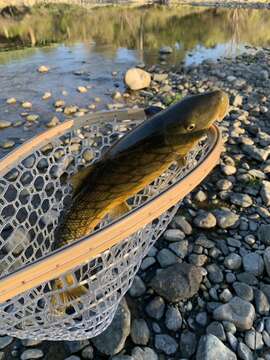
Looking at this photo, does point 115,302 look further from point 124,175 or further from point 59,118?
point 59,118

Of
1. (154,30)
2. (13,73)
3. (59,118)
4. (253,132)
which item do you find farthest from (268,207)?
(154,30)

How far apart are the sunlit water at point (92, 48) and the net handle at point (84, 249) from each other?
4.87 metres

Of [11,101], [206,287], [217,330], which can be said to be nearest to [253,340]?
[217,330]

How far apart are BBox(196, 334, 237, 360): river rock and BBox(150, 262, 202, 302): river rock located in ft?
1.39

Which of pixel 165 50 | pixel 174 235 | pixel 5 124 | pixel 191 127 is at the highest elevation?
pixel 191 127

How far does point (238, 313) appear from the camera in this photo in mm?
2826

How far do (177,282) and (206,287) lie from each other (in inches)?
12.1

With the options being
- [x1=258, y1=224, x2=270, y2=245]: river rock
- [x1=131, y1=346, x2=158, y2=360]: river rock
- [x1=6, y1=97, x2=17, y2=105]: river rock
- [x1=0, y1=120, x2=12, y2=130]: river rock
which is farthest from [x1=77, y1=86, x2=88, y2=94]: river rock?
[x1=131, y1=346, x2=158, y2=360]: river rock

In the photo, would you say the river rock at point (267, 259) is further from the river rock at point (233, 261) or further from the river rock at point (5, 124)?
the river rock at point (5, 124)

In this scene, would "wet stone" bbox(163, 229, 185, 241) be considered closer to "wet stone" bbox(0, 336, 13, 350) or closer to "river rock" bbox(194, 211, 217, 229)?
"river rock" bbox(194, 211, 217, 229)

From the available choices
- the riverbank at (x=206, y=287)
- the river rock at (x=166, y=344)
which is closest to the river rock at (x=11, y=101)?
the riverbank at (x=206, y=287)

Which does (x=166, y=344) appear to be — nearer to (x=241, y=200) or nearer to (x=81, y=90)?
(x=241, y=200)

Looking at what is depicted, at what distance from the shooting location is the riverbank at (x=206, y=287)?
8.68 feet

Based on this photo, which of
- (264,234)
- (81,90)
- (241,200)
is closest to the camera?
(264,234)
